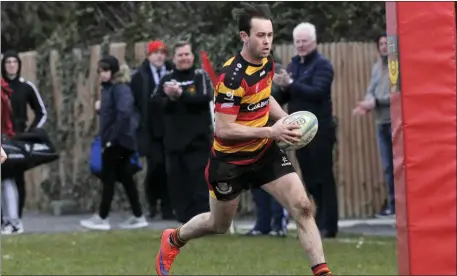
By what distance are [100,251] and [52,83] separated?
6377mm

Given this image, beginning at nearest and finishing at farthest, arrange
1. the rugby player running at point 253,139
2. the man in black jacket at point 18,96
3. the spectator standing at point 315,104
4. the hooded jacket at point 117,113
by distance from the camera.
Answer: the rugby player running at point 253,139 → the spectator standing at point 315,104 → the hooded jacket at point 117,113 → the man in black jacket at point 18,96

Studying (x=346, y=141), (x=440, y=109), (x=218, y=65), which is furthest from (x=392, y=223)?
(x=440, y=109)

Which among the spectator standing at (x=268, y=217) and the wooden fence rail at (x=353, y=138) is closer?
the spectator standing at (x=268, y=217)

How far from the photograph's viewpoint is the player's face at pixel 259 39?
8.35m

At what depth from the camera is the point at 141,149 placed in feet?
51.8

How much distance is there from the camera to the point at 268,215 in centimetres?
1368

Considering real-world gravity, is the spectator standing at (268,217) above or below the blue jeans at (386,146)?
below

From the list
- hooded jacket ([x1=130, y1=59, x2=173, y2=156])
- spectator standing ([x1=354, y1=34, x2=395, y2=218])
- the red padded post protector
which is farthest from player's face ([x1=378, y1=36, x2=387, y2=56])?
the red padded post protector

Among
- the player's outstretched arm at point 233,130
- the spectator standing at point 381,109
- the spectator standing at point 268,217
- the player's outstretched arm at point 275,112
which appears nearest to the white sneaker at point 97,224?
the spectator standing at point 268,217

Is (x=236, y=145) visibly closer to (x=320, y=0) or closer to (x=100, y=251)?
(x=100, y=251)

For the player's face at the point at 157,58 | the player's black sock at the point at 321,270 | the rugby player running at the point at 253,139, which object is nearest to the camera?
the player's black sock at the point at 321,270

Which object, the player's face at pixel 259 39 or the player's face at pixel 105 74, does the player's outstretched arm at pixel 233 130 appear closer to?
the player's face at pixel 259 39

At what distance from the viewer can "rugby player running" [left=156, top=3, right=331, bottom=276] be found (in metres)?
8.23

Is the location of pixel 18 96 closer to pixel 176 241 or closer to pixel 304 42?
pixel 304 42
